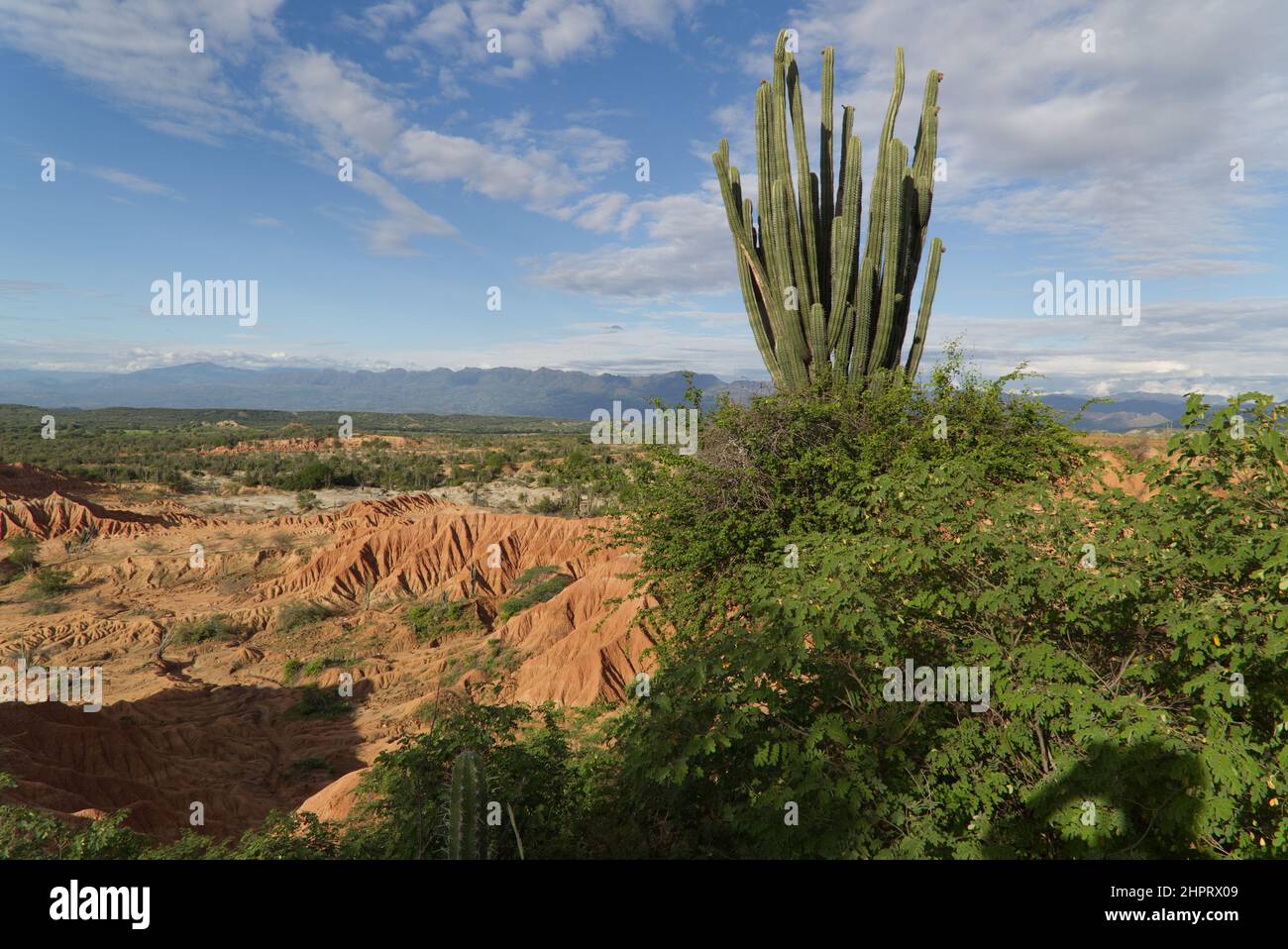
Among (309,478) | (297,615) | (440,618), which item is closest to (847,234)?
(440,618)

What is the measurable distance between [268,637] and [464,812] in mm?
21500

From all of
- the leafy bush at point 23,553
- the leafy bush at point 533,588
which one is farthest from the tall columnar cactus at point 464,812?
the leafy bush at point 23,553

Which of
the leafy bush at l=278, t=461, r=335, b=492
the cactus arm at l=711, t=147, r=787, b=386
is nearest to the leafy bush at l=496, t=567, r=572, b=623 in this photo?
the cactus arm at l=711, t=147, r=787, b=386

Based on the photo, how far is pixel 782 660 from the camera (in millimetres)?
4699

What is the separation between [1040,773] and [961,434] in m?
10.6

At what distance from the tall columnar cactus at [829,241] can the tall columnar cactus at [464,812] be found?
475 inches

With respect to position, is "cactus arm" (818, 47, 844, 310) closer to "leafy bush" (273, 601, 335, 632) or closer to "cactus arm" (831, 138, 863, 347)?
"cactus arm" (831, 138, 863, 347)

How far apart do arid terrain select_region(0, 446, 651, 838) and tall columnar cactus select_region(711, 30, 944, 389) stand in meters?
7.56

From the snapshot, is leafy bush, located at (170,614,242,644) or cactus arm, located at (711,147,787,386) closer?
cactus arm, located at (711,147,787,386)

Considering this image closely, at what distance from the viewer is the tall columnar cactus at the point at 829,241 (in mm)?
15062

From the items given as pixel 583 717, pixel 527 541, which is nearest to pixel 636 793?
pixel 583 717

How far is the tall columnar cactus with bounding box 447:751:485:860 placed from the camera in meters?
4.89

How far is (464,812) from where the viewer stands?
5062 mm

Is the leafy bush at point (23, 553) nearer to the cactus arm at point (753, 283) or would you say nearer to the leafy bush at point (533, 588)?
the leafy bush at point (533, 588)
